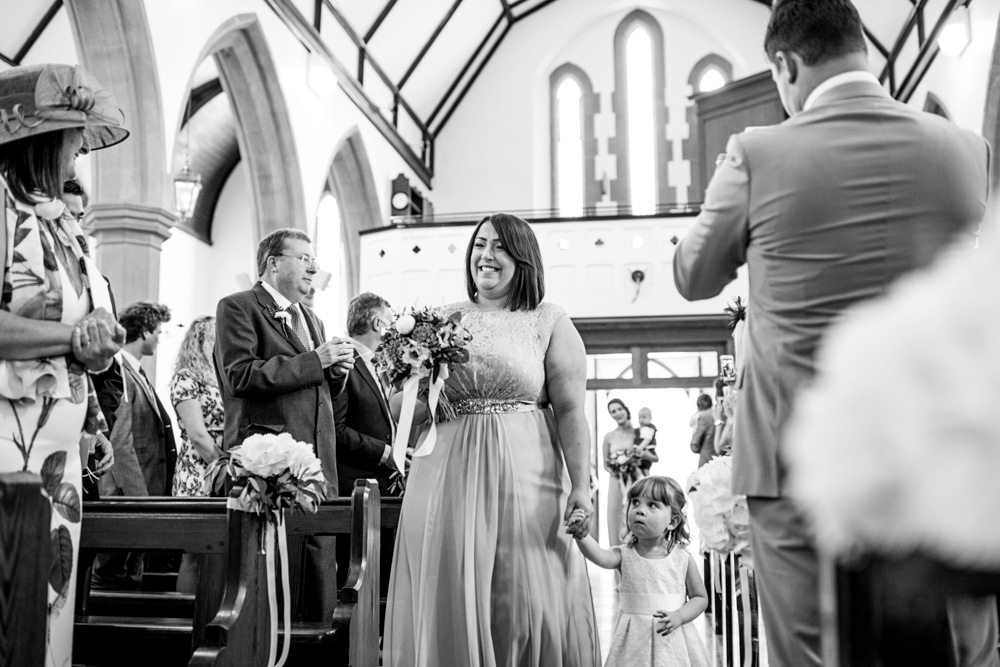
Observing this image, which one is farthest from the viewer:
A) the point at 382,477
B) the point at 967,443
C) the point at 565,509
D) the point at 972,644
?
the point at 382,477

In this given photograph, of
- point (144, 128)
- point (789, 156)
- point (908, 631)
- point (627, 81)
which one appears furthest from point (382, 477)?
point (627, 81)

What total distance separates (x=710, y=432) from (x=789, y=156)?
8517mm

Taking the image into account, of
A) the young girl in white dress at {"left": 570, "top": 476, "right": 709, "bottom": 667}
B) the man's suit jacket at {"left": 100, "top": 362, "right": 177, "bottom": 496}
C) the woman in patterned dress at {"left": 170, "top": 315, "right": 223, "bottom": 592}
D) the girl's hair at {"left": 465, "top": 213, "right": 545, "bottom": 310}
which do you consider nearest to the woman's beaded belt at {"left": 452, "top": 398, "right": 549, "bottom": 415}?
the girl's hair at {"left": 465, "top": 213, "right": 545, "bottom": 310}

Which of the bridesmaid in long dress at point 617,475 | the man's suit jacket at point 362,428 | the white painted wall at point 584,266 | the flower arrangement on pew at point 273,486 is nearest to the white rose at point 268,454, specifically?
the flower arrangement on pew at point 273,486

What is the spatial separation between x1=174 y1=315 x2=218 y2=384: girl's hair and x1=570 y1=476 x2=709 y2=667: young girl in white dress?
233 cm

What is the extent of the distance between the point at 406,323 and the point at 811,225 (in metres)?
1.49

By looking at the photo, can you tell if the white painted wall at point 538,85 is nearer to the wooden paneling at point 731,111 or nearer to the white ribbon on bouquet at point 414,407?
the wooden paneling at point 731,111

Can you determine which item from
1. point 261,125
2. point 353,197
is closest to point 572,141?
point 353,197

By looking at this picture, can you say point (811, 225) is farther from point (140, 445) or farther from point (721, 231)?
point (140, 445)

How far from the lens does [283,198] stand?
12.4m

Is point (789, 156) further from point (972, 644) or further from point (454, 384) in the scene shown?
point (454, 384)

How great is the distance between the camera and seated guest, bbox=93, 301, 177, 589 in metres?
4.47

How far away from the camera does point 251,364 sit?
3.83 meters

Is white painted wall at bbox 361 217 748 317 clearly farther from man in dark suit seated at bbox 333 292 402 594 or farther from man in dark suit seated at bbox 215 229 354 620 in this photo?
man in dark suit seated at bbox 215 229 354 620
